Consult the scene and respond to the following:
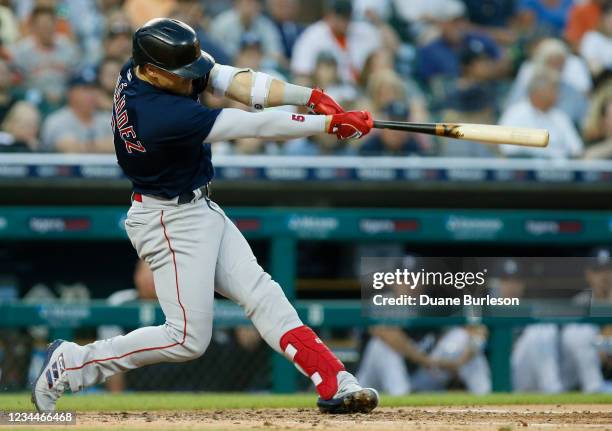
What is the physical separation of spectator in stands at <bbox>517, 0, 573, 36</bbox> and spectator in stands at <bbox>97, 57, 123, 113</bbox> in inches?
135

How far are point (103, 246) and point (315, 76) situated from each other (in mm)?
1951

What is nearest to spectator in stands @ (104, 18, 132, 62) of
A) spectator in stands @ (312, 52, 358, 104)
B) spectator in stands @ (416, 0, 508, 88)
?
spectator in stands @ (312, 52, 358, 104)

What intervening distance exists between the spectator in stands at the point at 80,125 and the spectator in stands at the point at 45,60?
94mm

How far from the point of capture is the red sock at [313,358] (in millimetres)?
4785

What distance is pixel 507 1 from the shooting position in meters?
9.65

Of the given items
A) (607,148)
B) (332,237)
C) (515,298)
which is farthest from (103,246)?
(607,148)

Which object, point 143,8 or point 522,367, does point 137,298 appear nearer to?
point 143,8

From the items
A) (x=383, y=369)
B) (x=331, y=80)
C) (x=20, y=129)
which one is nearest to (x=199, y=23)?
(x=331, y=80)

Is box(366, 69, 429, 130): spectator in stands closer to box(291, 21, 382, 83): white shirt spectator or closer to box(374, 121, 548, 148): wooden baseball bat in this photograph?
box(291, 21, 382, 83): white shirt spectator

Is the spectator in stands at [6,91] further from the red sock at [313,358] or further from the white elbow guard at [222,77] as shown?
the red sock at [313,358]

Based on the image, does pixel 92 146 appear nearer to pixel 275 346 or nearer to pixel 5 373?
pixel 5 373

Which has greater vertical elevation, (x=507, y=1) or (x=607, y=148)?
(x=507, y=1)

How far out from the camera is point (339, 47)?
876 cm

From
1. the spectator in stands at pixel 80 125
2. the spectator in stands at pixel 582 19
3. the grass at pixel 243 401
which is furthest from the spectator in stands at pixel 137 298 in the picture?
the spectator in stands at pixel 582 19
